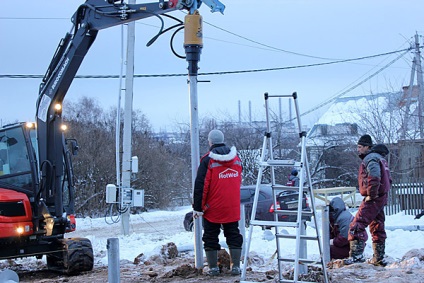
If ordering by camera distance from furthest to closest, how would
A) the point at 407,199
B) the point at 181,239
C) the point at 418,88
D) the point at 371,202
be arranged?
the point at 418,88 < the point at 407,199 < the point at 181,239 < the point at 371,202

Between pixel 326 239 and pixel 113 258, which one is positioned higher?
pixel 113 258

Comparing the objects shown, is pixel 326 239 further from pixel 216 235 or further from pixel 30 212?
pixel 30 212

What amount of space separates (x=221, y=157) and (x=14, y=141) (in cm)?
447

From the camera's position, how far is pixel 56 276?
36.4 ft

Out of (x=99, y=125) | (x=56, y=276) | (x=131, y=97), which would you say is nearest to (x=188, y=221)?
(x=131, y=97)

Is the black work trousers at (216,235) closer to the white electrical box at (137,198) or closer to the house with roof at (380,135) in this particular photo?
the white electrical box at (137,198)

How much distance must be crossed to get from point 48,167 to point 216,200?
3707 millimetres

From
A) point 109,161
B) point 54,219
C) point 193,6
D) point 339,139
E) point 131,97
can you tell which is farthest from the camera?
point 339,139

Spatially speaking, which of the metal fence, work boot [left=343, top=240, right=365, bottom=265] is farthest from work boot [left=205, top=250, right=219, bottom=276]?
the metal fence

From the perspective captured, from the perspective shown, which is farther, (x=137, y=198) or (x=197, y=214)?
(x=137, y=198)

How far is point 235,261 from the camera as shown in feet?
28.8

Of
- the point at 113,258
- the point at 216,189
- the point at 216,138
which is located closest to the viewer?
the point at 113,258

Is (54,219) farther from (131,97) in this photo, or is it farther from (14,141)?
(131,97)

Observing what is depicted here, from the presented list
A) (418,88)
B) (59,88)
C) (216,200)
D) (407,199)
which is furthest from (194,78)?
(418,88)
